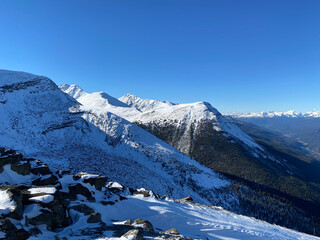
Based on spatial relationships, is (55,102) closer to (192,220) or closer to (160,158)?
(160,158)

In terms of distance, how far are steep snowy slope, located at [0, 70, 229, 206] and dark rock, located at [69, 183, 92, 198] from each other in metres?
23.5

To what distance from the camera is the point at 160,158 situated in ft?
228

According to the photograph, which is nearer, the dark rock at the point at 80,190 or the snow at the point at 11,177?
the snow at the point at 11,177

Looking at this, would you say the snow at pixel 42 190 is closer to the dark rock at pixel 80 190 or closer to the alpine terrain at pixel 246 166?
the dark rock at pixel 80 190

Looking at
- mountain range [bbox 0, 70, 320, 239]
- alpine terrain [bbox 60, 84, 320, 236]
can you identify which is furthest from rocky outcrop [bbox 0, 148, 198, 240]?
alpine terrain [bbox 60, 84, 320, 236]

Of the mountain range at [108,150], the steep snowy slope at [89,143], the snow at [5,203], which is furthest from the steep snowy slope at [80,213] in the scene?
the steep snowy slope at [89,143]

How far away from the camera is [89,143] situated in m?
61.1

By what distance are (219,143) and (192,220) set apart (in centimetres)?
16497

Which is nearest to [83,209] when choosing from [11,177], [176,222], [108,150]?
[11,177]

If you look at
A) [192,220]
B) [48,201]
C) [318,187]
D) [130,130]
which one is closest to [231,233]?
[192,220]

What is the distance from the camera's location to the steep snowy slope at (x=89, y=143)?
4734 centimetres

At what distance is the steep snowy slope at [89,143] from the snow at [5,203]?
1233 inches

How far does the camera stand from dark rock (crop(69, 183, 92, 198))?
20891mm

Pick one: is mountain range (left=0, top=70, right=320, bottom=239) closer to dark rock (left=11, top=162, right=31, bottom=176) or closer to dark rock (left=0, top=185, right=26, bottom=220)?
dark rock (left=0, top=185, right=26, bottom=220)
